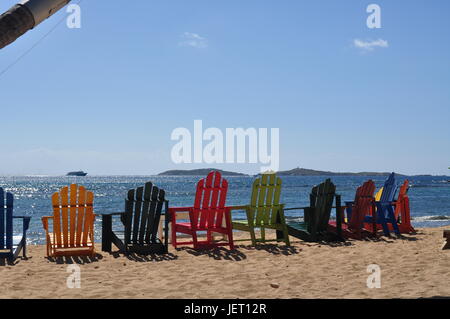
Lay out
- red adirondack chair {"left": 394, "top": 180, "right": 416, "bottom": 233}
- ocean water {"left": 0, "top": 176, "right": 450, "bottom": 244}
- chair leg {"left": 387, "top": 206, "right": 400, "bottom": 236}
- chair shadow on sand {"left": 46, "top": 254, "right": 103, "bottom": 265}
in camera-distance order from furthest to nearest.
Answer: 1. ocean water {"left": 0, "top": 176, "right": 450, "bottom": 244}
2. red adirondack chair {"left": 394, "top": 180, "right": 416, "bottom": 233}
3. chair leg {"left": 387, "top": 206, "right": 400, "bottom": 236}
4. chair shadow on sand {"left": 46, "top": 254, "right": 103, "bottom": 265}

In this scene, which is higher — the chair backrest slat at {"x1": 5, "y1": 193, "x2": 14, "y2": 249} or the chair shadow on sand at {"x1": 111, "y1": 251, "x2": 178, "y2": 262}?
the chair backrest slat at {"x1": 5, "y1": 193, "x2": 14, "y2": 249}

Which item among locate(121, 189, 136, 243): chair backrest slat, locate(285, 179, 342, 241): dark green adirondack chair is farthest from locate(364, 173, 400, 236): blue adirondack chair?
locate(121, 189, 136, 243): chair backrest slat

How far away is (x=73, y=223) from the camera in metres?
7.33

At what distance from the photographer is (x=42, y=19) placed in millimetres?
5348

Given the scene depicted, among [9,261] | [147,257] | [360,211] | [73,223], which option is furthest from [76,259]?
[360,211]

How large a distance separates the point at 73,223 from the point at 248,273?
279 centimetres

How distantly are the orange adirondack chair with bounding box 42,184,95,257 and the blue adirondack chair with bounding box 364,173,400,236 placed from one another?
16.4 feet

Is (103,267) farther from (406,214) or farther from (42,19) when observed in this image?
(406,214)

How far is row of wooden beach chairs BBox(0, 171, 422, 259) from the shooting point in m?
7.29

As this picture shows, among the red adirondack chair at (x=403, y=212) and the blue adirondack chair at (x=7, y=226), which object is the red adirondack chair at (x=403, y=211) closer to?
the red adirondack chair at (x=403, y=212)

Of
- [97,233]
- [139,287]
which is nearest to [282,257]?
[139,287]

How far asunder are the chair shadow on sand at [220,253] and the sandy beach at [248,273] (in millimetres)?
15

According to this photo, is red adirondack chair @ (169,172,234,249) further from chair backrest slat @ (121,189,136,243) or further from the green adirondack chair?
chair backrest slat @ (121,189,136,243)
